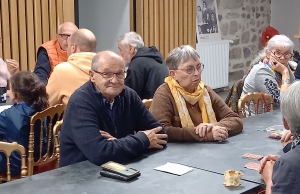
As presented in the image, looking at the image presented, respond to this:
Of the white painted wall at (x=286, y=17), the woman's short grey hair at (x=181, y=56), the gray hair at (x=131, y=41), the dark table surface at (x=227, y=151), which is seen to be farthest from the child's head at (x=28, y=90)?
the white painted wall at (x=286, y=17)

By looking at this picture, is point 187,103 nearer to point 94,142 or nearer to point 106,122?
point 106,122

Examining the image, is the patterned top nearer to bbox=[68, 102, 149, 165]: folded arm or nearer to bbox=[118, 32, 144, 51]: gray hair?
bbox=[118, 32, 144, 51]: gray hair

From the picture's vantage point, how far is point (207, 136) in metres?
2.91

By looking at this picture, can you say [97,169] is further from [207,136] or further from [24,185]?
[207,136]

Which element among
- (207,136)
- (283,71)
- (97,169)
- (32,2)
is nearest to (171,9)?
(32,2)

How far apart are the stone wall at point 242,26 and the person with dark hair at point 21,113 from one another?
5151 millimetres

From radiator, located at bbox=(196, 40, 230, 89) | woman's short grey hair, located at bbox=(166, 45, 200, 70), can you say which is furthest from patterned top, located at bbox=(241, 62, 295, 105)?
radiator, located at bbox=(196, 40, 230, 89)

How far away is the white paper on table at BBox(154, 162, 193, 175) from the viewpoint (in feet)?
7.61

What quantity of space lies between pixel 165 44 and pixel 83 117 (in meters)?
4.29

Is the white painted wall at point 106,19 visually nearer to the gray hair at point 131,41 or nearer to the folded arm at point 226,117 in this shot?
the gray hair at point 131,41

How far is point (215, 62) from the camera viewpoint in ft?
25.8

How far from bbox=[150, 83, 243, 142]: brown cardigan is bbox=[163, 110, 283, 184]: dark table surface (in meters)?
0.06

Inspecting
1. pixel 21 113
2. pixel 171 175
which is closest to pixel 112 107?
pixel 171 175

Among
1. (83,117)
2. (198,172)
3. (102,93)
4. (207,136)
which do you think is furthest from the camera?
(207,136)
